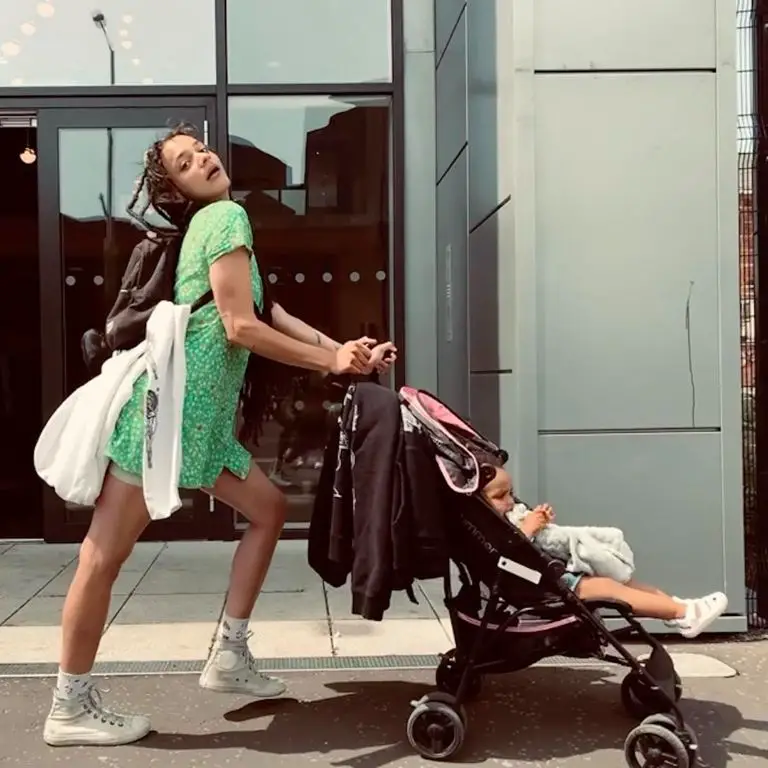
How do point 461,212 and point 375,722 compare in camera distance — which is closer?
point 375,722

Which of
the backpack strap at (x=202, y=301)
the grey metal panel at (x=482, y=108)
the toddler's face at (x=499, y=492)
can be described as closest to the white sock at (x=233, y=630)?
the toddler's face at (x=499, y=492)

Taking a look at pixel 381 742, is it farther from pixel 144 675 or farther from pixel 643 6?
pixel 643 6

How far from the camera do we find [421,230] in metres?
6.80

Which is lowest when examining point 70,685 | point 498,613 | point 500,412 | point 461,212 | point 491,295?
point 70,685

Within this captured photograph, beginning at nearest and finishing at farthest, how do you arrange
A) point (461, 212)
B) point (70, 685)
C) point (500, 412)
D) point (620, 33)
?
point (70, 685) < point (620, 33) < point (500, 412) < point (461, 212)

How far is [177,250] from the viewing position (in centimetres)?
331

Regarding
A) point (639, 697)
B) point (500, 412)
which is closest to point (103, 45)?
point (500, 412)

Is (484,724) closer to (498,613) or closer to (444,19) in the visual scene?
(498,613)

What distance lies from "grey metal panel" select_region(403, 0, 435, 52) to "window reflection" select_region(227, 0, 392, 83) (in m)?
0.16

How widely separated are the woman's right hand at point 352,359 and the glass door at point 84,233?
3977 mm

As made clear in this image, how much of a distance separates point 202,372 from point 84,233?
4.04 metres

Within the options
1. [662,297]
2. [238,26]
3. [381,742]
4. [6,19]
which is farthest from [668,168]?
[6,19]

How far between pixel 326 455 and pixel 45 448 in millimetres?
962

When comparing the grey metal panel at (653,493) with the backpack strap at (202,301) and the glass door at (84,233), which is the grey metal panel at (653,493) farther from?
the glass door at (84,233)
